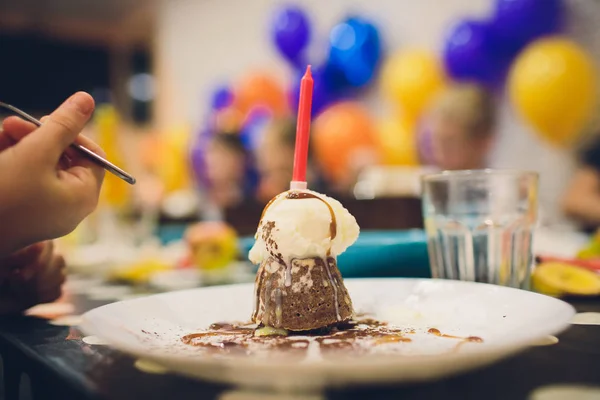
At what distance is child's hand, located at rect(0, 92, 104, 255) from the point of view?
0.70 meters

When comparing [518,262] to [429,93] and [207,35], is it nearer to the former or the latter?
[429,93]

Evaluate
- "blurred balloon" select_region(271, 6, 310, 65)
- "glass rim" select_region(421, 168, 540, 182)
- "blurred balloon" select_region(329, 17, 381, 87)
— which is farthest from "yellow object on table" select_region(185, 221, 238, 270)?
"blurred balloon" select_region(271, 6, 310, 65)

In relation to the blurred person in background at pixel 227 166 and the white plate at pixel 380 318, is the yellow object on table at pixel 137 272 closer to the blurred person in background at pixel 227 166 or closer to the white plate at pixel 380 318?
the white plate at pixel 380 318

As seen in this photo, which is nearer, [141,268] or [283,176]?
[141,268]

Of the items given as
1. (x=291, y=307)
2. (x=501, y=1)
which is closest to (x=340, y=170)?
(x=501, y=1)

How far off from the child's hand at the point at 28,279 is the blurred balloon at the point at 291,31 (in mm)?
4553

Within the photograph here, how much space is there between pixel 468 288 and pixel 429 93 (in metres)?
3.57

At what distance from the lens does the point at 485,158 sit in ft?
14.1

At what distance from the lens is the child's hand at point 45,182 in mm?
699

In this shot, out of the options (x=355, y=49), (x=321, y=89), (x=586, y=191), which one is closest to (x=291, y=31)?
(x=321, y=89)

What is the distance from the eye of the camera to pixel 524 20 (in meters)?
3.58

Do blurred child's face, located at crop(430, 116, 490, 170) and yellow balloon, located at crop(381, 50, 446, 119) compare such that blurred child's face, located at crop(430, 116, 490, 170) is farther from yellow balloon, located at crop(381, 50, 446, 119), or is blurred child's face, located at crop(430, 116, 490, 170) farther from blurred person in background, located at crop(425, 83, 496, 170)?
yellow balloon, located at crop(381, 50, 446, 119)

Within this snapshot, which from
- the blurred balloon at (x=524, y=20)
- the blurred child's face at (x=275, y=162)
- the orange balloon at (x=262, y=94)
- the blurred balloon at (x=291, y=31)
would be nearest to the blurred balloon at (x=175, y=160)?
the orange balloon at (x=262, y=94)

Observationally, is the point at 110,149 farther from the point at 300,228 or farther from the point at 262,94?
the point at 262,94
